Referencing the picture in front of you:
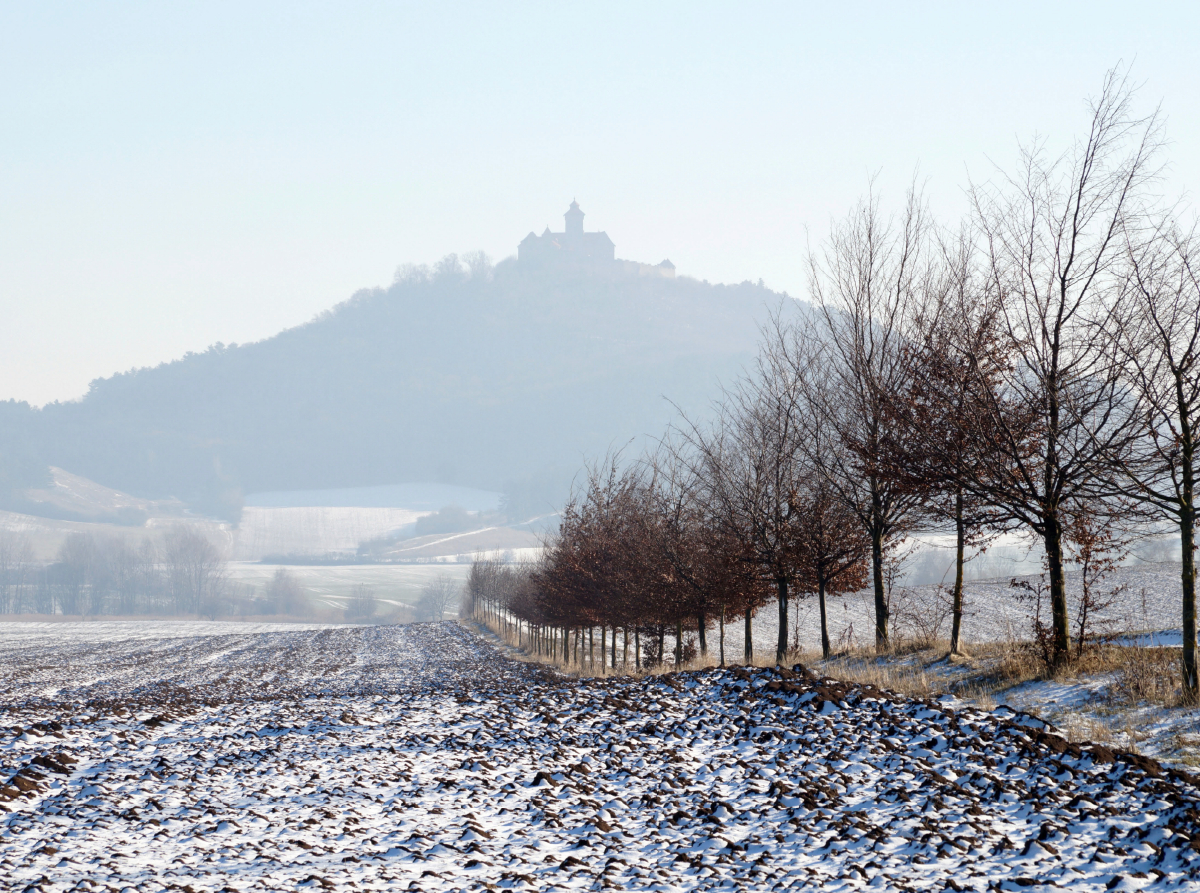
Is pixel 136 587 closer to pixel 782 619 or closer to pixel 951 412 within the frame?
pixel 782 619

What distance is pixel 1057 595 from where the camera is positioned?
1391 cm

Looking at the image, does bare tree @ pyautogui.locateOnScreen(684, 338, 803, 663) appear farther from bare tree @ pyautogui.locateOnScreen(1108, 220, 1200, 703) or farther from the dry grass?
bare tree @ pyautogui.locateOnScreen(1108, 220, 1200, 703)

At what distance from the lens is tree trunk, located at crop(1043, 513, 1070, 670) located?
44.4 feet

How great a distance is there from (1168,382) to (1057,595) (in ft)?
13.6

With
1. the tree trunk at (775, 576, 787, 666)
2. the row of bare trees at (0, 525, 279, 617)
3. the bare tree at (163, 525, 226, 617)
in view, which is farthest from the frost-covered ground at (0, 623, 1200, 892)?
the bare tree at (163, 525, 226, 617)

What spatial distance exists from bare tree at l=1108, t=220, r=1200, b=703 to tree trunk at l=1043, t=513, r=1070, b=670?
6.01ft

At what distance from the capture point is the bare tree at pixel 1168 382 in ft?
36.3

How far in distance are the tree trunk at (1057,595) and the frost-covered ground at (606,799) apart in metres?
2.92

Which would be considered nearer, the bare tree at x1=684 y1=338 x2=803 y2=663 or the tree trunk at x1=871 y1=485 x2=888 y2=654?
the tree trunk at x1=871 y1=485 x2=888 y2=654

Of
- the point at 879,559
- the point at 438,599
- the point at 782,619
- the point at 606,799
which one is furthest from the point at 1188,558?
the point at 438,599

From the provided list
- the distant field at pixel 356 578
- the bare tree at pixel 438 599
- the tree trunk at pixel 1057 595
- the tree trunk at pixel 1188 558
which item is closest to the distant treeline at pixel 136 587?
the distant field at pixel 356 578

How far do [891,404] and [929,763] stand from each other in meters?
8.16

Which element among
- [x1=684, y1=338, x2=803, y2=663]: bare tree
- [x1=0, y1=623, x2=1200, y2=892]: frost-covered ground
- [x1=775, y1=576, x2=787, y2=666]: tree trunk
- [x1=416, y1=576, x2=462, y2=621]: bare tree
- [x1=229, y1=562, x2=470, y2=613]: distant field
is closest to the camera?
[x1=0, y1=623, x2=1200, y2=892]: frost-covered ground

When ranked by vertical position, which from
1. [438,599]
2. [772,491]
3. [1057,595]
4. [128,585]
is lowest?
[438,599]
